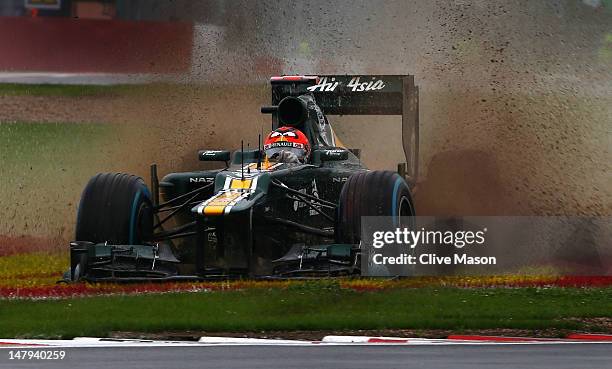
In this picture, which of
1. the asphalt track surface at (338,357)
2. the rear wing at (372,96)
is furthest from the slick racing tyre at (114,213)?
the asphalt track surface at (338,357)

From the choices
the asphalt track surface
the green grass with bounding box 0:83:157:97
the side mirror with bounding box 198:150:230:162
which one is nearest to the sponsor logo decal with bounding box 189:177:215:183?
the side mirror with bounding box 198:150:230:162

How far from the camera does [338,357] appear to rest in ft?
34.5

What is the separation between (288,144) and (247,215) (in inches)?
101

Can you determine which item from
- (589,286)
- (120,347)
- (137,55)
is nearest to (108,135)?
(137,55)

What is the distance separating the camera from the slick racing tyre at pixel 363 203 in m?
15.4

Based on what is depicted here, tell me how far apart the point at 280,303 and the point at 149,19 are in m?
12.0

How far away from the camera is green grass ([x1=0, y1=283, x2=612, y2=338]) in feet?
39.8

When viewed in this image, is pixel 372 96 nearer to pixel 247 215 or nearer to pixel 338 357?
pixel 247 215

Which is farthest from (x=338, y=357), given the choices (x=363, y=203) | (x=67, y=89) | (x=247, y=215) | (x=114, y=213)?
(x=67, y=89)

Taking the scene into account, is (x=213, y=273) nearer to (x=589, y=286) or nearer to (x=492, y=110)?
(x=589, y=286)

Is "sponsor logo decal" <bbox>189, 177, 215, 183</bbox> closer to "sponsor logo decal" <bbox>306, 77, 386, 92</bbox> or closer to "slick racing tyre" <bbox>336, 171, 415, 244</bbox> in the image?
"slick racing tyre" <bbox>336, 171, 415, 244</bbox>

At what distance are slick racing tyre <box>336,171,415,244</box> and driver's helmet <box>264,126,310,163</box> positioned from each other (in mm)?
1978

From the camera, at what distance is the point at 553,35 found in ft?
78.3

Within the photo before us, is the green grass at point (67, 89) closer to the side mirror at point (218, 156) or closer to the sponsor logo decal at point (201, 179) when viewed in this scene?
the side mirror at point (218, 156)
